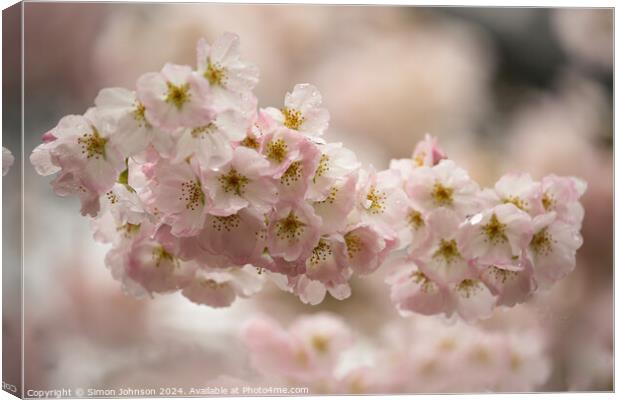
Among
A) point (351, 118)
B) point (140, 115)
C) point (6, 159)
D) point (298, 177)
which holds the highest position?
point (351, 118)

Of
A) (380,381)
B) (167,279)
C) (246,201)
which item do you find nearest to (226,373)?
(380,381)

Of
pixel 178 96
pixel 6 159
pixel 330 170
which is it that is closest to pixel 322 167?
pixel 330 170

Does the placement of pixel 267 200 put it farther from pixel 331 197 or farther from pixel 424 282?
pixel 424 282

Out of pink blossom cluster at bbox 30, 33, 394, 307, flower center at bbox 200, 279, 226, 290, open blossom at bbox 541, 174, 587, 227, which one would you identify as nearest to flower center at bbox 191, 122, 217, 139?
pink blossom cluster at bbox 30, 33, 394, 307

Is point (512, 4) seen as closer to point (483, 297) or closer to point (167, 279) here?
point (483, 297)

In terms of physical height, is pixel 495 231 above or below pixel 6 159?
below

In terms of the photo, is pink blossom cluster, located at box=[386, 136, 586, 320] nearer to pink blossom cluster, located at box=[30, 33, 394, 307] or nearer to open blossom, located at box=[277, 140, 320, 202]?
pink blossom cluster, located at box=[30, 33, 394, 307]

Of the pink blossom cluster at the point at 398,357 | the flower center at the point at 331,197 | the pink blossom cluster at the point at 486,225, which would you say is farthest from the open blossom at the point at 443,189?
the pink blossom cluster at the point at 398,357
